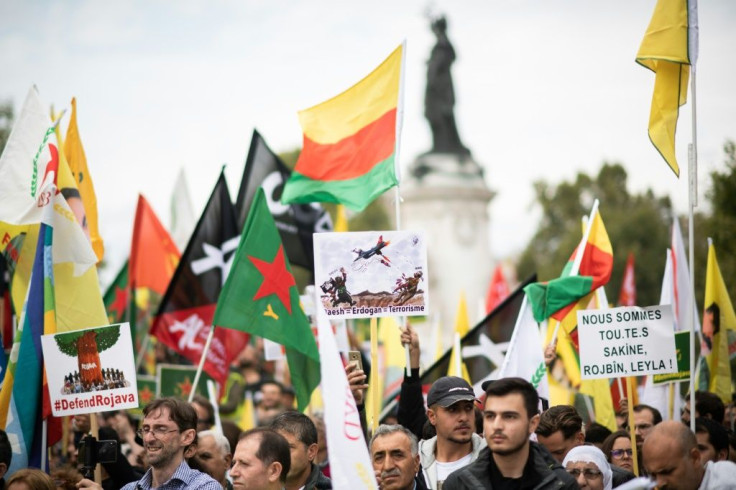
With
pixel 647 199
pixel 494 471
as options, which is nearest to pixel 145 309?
pixel 494 471

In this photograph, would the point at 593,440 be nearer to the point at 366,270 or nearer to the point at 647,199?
the point at 366,270

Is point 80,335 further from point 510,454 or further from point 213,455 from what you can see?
point 510,454

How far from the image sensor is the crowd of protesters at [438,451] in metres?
4.66

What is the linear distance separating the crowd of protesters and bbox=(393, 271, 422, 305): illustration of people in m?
0.25

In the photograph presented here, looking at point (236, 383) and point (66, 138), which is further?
point (236, 383)

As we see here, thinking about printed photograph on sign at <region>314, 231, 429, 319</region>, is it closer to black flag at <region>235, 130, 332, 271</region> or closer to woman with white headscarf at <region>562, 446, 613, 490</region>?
woman with white headscarf at <region>562, 446, 613, 490</region>

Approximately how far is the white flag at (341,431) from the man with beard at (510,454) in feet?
1.31

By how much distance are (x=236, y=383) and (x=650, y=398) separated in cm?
528

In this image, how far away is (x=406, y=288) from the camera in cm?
696

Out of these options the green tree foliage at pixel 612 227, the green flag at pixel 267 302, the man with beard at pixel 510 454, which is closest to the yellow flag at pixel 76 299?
the green flag at pixel 267 302

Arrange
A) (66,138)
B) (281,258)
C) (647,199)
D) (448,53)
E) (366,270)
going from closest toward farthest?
(366,270), (281,258), (66,138), (448,53), (647,199)

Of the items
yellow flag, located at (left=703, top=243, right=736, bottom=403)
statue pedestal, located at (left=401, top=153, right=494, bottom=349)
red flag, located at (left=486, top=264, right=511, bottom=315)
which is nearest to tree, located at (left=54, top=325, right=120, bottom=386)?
yellow flag, located at (left=703, top=243, right=736, bottom=403)

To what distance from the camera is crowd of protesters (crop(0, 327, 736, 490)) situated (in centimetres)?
466

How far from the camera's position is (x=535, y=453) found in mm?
4719
